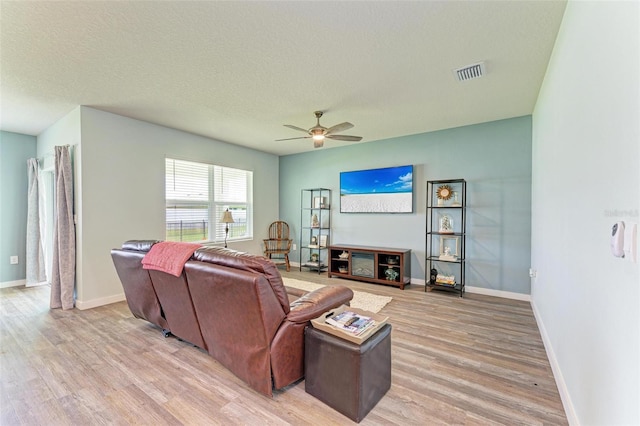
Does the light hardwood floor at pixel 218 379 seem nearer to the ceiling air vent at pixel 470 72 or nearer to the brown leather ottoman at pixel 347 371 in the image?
the brown leather ottoman at pixel 347 371

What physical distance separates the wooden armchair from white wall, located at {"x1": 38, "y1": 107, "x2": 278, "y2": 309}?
2293mm

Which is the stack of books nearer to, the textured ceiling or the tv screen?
the textured ceiling

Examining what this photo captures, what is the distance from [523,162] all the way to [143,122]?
5660 mm

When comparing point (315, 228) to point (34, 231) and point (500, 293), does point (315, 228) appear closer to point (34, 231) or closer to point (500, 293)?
point (500, 293)

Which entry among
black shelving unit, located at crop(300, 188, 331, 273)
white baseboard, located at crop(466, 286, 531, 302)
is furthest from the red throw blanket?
white baseboard, located at crop(466, 286, 531, 302)

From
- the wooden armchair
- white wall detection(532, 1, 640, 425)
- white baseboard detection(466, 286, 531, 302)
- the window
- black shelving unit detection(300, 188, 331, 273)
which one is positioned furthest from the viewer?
the wooden armchair

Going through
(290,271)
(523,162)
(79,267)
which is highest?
(523,162)

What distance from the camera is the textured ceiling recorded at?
1.91 m

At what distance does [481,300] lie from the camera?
395cm

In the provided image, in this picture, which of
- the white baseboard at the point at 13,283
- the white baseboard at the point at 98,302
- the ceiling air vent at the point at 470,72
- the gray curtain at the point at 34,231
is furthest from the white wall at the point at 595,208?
the white baseboard at the point at 13,283

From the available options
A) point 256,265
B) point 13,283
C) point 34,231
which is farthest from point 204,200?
point 256,265

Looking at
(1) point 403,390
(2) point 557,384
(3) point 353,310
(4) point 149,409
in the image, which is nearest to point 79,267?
(4) point 149,409

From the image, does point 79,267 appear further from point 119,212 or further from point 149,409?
point 149,409

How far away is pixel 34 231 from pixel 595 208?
689 centimetres
